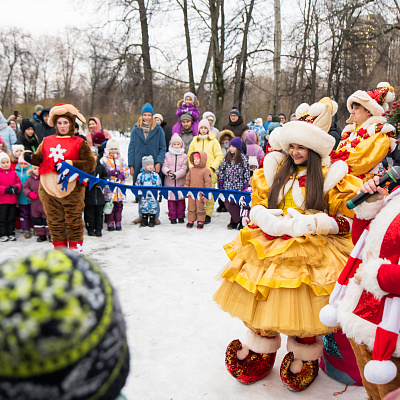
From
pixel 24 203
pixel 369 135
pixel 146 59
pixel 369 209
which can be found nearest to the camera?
pixel 369 209

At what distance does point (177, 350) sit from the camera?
3109mm

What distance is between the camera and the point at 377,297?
1641 millimetres

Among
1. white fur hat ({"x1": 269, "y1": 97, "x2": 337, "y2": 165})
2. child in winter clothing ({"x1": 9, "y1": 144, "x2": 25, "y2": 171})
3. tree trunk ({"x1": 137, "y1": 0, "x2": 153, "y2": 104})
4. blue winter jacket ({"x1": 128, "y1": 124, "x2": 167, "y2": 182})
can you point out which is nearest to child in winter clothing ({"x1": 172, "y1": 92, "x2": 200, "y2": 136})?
blue winter jacket ({"x1": 128, "y1": 124, "x2": 167, "y2": 182})

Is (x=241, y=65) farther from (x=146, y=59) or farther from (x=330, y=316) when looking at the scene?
(x=330, y=316)

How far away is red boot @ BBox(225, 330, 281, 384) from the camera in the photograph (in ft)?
8.66

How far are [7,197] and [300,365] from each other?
5148mm

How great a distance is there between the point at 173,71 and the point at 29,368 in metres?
15.4

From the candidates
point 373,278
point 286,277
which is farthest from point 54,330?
point 286,277

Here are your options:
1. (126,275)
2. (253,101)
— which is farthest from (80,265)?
(253,101)

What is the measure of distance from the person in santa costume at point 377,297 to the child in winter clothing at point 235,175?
5.11 meters

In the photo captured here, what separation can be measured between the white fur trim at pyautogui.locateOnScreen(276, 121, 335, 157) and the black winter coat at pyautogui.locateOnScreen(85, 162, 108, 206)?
14.1 ft

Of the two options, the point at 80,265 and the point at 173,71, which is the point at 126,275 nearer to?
the point at 80,265

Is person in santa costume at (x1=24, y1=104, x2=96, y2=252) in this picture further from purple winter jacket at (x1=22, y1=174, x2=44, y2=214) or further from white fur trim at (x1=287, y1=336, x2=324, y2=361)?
white fur trim at (x1=287, y1=336, x2=324, y2=361)

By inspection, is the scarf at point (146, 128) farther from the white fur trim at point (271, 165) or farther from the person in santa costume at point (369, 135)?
the white fur trim at point (271, 165)
